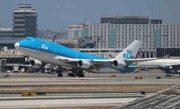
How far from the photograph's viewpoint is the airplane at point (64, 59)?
96438mm

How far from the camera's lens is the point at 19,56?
17900 centimetres

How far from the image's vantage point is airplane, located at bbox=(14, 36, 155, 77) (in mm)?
96438

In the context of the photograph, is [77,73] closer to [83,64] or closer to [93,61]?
[83,64]

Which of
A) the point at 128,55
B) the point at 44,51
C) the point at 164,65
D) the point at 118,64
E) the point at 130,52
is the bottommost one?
the point at 164,65

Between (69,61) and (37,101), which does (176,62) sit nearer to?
(69,61)

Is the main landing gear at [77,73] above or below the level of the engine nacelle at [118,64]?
below

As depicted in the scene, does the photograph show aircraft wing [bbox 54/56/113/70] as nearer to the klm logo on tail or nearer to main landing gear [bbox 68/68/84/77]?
main landing gear [bbox 68/68/84/77]

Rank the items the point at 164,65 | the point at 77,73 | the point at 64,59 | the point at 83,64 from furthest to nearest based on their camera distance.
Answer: the point at 164,65
the point at 77,73
the point at 83,64
the point at 64,59

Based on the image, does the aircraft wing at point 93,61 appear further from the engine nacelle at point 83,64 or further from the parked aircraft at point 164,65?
the parked aircraft at point 164,65

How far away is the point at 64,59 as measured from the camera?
96688mm

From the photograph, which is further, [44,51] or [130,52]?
[130,52]

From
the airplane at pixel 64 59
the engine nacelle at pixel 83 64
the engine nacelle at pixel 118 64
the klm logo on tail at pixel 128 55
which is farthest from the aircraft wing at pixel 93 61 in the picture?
the klm logo on tail at pixel 128 55

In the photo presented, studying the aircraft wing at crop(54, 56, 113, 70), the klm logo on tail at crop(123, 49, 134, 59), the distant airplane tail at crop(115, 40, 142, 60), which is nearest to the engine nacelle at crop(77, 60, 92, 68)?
the aircraft wing at crop(54, 56, 113, 70)

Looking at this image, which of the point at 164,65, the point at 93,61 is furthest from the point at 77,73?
the point at 164,65
